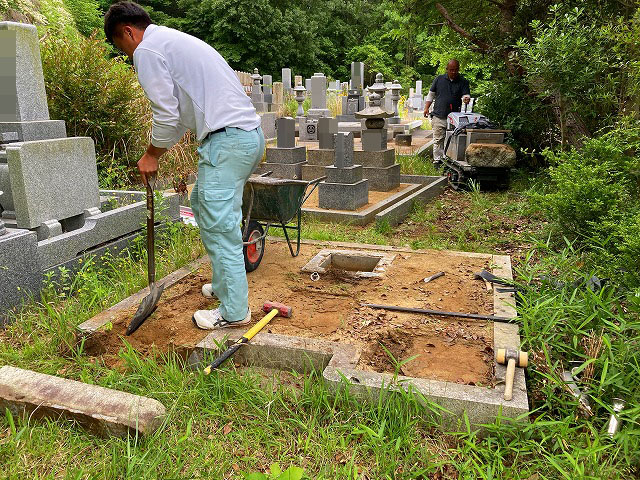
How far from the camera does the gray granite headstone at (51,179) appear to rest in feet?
13.5

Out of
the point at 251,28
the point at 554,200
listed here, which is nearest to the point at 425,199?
the point at 554,200

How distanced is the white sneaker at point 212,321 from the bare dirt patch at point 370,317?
0.06m

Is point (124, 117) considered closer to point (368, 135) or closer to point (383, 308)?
point (368, 135)

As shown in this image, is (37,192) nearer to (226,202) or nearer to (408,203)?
(226,202)

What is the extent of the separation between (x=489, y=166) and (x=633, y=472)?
6.26 metres

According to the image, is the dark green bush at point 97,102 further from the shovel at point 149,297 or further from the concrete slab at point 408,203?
the concrete slab at point 408,203

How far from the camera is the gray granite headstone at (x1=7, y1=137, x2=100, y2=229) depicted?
4105 mm

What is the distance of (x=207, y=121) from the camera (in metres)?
3.13

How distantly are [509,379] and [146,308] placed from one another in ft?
7.11

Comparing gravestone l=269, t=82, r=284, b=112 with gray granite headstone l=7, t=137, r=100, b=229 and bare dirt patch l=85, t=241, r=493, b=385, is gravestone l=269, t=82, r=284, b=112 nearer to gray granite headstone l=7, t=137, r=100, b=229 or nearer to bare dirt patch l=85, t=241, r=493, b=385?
gray granite headstone l=7, t=137, r=100, b=229

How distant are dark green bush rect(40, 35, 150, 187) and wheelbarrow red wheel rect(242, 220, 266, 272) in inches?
91.9

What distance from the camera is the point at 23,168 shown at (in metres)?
4.08

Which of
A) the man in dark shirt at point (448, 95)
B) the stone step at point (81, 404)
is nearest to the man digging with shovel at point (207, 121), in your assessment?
the stone step at point (81, 404)

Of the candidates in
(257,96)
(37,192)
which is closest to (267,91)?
(257,96)
